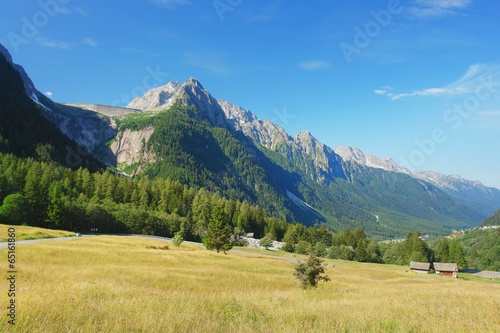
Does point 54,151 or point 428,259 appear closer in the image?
point 428,259

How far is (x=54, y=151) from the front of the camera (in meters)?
193

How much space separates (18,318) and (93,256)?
30.9 metres

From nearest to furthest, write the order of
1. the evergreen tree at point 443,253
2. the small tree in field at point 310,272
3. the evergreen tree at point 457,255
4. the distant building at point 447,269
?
the small tree in field at point 310,272 → the distant building at point 447,269 → the evergreen tree at point 457,255 → the evergreen tree at point 443,253

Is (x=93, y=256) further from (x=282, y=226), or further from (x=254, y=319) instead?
(x=282, y=226)

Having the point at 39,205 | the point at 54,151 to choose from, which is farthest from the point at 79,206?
the point at 54,151

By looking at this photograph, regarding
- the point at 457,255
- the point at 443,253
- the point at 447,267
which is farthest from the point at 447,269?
the point at 443,253

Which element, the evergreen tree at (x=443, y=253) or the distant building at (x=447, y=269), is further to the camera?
the evergreen tree at (x=443, y=253)

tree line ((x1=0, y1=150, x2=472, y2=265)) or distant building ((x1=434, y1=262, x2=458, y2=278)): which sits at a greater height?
tree line ((x1=0, y1=150, x2=472, y2=265))

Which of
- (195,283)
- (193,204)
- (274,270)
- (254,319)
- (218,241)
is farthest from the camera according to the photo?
(193,204)

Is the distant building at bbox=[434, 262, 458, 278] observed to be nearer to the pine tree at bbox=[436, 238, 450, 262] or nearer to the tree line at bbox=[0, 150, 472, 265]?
the tree line at bbox=[0, 150, 472, 265]

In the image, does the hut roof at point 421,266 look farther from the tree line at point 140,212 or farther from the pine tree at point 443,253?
the pine tree at point 443,253

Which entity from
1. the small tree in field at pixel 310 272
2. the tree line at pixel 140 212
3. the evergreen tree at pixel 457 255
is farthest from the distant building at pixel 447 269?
the small tree in field at pixel 310 272

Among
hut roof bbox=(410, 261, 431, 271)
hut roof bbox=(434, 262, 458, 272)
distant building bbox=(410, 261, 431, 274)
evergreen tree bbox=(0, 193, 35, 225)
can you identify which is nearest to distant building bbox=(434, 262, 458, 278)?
hut roof bbox=(434, 262, 458, 272)

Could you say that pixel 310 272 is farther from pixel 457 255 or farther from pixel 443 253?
pixel 443 253
